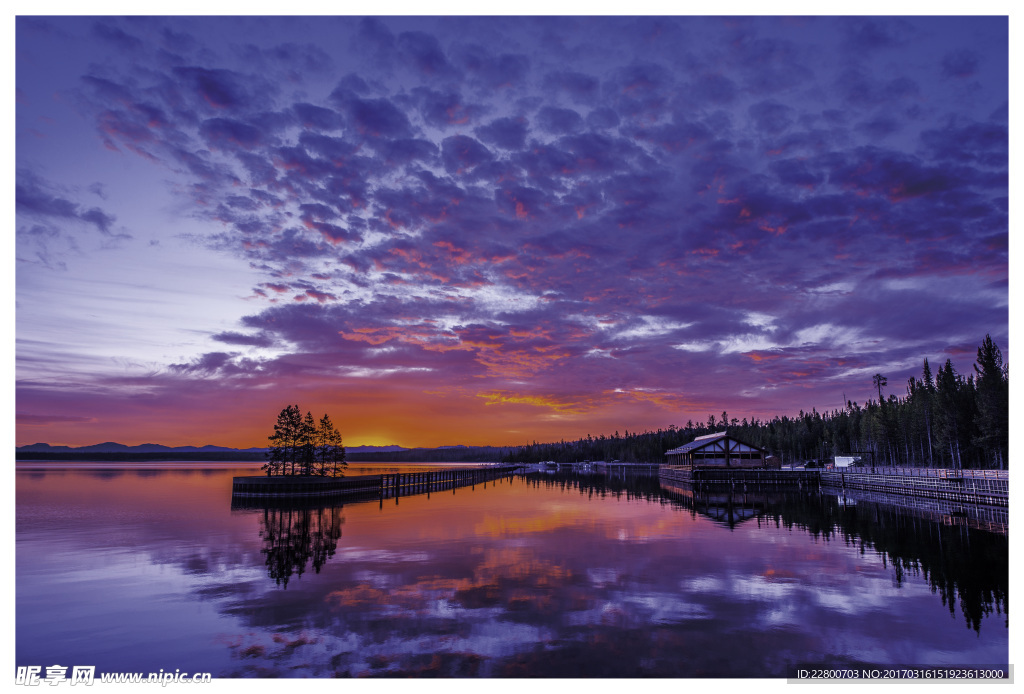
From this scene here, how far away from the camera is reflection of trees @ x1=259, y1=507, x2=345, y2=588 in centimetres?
2551

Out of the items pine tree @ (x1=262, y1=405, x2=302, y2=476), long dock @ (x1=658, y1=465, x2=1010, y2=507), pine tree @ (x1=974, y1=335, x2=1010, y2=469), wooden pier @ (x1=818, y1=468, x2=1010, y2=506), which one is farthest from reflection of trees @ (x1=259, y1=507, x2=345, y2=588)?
pine tree @ (x1=974, y1=335, x2=1010, y2=469)

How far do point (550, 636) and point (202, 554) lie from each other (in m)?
23.1

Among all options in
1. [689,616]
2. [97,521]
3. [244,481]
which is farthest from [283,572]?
[244,481]

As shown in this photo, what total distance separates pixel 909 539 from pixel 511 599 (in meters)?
29.3

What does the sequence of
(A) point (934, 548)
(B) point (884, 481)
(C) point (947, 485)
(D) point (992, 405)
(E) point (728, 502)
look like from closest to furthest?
1. (A) point (934, 548)
2. (C) point (947, 485)
3. (E) point (728, 502)
4. (B) point (884, 481)
5. (D) point (992, 405)

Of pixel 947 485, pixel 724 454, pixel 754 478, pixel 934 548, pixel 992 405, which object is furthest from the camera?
pixel 724 454

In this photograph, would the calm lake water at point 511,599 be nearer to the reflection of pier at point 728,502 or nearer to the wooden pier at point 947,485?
the reflection of pier at point 728,502

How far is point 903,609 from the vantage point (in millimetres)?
18172

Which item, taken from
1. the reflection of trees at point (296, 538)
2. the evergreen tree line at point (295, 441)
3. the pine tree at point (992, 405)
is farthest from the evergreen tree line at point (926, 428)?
the evergreen tree line at point (295, 441)

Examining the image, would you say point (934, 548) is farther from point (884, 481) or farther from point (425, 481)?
point (425, 481)

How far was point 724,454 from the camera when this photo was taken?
3757 inches

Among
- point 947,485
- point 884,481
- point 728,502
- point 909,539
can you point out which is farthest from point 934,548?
point 884,481

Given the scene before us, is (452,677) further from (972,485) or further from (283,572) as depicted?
(972,485)

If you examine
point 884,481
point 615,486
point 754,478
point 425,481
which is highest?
point 884,481
